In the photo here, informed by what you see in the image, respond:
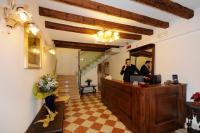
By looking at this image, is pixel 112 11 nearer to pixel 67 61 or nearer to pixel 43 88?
pixel 43 88

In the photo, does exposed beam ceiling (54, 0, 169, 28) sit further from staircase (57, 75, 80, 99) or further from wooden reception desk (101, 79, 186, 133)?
staircase (57, 75, 80, 99)

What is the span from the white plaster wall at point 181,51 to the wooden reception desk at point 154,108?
28 centimetres

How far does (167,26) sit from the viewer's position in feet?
10.4

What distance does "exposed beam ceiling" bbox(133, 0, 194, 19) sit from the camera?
201 cm

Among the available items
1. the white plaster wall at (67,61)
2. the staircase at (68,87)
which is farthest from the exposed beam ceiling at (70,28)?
the white plaster wall at (67,61)

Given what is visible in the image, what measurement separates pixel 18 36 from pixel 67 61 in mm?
6247

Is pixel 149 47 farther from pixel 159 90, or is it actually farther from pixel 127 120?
pixel 127 120

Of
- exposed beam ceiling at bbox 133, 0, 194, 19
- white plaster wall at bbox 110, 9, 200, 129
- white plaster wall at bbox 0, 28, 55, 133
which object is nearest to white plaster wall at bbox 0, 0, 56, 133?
white plaster wall at bbox 0, 28, 55, 133

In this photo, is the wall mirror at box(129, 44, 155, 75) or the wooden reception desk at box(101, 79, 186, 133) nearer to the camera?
the wooden reception desk at box(101, 79, 186, 133)

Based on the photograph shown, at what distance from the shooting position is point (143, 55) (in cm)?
420

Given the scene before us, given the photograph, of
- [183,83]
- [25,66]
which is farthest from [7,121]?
[183,83]

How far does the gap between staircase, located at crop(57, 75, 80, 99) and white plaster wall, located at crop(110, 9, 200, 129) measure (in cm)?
399

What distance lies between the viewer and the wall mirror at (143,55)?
12.3 ft

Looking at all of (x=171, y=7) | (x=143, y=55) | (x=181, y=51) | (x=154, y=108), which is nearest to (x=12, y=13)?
(x=171, y=7)
